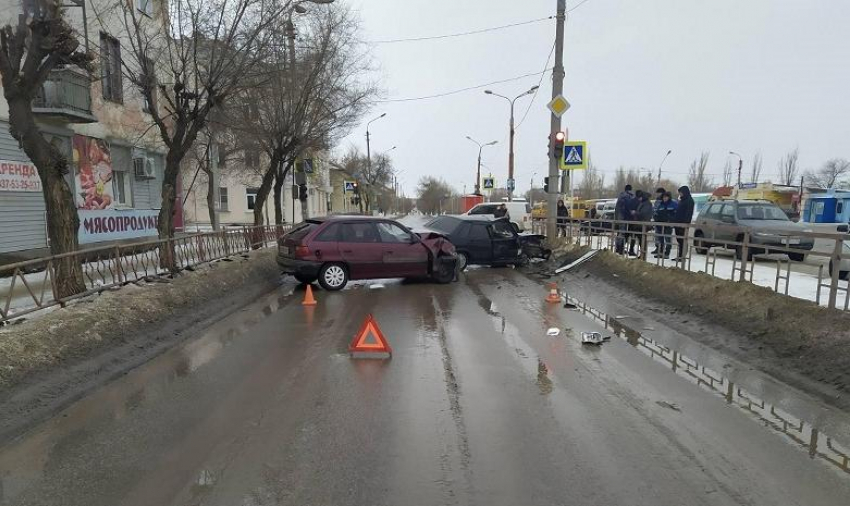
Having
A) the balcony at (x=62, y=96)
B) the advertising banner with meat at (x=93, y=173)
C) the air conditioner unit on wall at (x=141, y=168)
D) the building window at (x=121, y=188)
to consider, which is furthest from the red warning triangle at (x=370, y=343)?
the air conditioner unit on wall at (x=141, y=168)

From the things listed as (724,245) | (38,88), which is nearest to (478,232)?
(724,245)

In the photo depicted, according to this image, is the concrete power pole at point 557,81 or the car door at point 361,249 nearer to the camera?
the car door at point 361,249

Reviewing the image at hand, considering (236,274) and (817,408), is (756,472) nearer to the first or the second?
(817,408)

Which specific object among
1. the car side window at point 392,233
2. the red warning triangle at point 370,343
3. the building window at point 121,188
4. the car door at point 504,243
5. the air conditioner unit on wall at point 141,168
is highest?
the air conditioner unit on wall at point 141,168

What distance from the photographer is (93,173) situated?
1645cm

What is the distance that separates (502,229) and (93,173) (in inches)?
503

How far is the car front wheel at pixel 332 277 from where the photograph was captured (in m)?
11.4

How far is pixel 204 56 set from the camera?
40.0ft

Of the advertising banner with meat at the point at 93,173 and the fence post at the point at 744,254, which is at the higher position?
the advertising banner with meat at the point at 93,173

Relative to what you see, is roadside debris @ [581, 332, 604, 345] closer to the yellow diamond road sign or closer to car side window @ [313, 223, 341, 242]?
car side window @ [313, 223, 341, 242]

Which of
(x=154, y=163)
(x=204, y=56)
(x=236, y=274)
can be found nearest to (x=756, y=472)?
(x=236, y=274)

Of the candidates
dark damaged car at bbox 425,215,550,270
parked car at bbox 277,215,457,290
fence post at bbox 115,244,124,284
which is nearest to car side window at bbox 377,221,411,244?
parked car at bbox 277,215,457,290

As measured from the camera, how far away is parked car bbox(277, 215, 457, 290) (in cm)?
1141

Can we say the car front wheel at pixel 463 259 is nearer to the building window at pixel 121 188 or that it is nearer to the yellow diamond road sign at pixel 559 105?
the yellow diamond road sign at pixel 559 105
